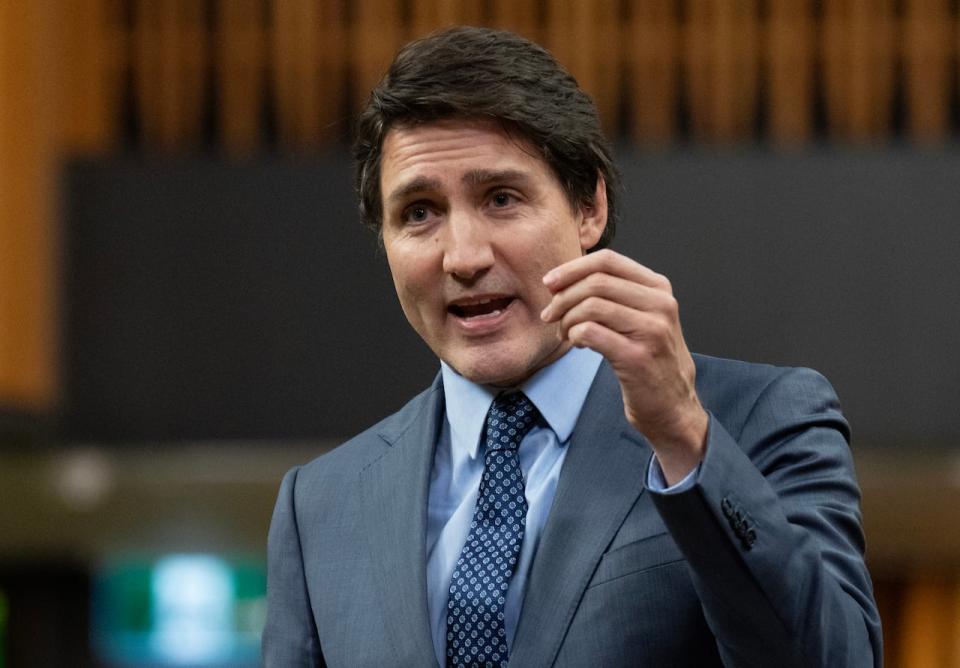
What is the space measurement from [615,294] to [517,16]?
557cm

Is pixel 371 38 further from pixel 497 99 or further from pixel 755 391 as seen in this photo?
pixel 755 391

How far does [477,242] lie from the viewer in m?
1.71

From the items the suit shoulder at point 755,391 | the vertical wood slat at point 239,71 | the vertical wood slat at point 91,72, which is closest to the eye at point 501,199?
the suit shoulder at point 755,391

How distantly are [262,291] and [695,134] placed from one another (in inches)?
74.3

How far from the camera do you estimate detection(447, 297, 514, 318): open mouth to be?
1.74m

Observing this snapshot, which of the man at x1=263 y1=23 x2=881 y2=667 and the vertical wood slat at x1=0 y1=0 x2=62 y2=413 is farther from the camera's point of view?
the vertical wood slat at x1=0 y1=0 x2=62 y2=413

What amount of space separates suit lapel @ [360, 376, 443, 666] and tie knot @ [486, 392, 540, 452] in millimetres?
96

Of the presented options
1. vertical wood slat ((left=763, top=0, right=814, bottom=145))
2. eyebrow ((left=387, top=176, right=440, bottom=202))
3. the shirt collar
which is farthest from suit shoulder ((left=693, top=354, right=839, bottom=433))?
vertical wood slat ((left=763, top=0, right=814, bottom=145))

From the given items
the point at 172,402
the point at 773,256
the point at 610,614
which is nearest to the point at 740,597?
the point at 610,614

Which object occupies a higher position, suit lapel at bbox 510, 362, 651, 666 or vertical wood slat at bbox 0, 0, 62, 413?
suit lapel at bbox 510, 362, 651, 666

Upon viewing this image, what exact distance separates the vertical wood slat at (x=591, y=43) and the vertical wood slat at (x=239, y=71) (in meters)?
1.25

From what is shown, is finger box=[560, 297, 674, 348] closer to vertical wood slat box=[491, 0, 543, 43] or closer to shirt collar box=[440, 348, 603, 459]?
shirt collar box=[440, 348, 603, 459]

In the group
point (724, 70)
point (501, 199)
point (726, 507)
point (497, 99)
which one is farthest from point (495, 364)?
point (724, 70)

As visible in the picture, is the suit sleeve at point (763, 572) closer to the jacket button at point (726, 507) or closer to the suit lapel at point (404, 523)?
the jacket button at point (726, 507)
